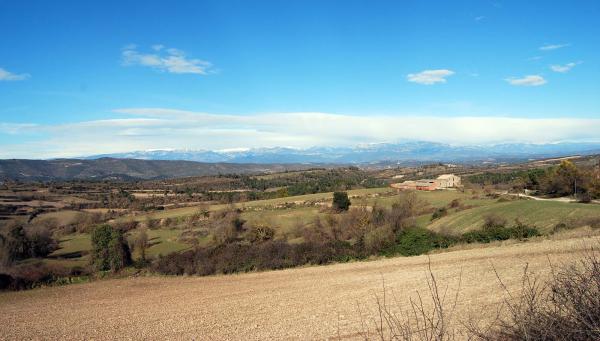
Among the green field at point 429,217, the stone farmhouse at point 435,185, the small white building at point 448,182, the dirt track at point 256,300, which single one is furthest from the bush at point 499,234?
the small white building at point 448,182

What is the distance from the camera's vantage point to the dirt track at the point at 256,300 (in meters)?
13.4

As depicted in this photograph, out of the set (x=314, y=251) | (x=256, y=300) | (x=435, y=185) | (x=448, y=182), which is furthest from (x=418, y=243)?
(x=448, y=182)

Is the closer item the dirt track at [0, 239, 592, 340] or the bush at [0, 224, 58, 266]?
the dirt track at [0, 239, 592, 340]

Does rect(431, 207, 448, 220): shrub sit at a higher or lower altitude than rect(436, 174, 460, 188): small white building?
lower

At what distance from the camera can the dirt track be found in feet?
43.8

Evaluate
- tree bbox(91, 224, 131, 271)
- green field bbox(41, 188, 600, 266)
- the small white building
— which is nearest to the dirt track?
tree bbox(91, 224, 131, 271)

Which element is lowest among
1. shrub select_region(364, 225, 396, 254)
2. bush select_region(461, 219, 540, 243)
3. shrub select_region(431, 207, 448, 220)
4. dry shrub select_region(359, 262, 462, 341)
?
shrub select_region(431, 207, 448, 220)

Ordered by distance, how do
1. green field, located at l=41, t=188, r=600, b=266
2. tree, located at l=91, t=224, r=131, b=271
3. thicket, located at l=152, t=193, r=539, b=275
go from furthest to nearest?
1. green field, located at l=41, t=188, r=600, b=266
2. tree, located at l=91, t=224, r=131, b=271
3. thicket, located at l=152, t=193, r=539, b=275

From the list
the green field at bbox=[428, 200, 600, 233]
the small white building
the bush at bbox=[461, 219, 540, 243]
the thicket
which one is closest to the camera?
the bush at bbox=[461, 219, 540, 243]

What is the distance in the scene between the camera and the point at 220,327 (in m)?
13.7

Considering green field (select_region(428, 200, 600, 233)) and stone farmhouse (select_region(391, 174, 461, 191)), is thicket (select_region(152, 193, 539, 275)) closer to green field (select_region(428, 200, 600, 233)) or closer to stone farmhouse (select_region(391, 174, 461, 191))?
green field (select_region(428, 200, 600, 233))

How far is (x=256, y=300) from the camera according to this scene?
17.7 metres

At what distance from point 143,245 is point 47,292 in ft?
65.7

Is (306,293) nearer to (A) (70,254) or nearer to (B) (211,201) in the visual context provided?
(A) (70,254)
